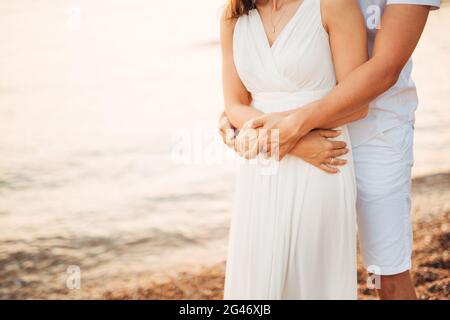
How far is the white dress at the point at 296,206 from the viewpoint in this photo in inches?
72.9

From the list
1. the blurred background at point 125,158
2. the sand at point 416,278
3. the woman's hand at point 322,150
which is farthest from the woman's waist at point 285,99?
the sand at point 416,278

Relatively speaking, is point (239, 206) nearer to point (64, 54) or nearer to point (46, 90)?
point (46, 90)

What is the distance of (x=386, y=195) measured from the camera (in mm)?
2018

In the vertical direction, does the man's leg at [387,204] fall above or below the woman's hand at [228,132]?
below

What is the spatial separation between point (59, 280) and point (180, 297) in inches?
30.1

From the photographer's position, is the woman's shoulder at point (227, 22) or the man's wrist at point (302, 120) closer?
the man's wrist at point (302, 120)

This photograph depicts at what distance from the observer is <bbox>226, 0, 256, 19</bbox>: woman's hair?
1968 mm

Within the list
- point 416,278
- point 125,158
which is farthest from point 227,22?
point 125,158

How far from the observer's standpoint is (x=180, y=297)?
3.43 meters

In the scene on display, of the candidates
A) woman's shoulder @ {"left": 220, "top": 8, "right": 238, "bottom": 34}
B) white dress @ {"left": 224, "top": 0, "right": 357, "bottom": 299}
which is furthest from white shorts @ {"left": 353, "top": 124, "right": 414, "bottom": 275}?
woman's shoulder @ {"left": 220, "top": 8, "right": 238, "bottom": 34}

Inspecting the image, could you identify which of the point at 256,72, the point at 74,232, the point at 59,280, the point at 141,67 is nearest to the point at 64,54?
the point at 141,67

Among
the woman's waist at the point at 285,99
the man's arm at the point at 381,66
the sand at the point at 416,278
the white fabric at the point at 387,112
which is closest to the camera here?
the man's arm at the point at 381,66

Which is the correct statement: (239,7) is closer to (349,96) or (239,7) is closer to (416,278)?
(349,96)

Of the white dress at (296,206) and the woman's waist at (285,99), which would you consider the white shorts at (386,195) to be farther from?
the woman's waist at (285,99)
